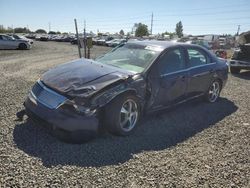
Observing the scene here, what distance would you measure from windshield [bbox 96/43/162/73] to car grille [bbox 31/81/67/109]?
4.48 ft

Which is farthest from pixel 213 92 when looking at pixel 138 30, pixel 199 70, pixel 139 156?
pixel 138 30

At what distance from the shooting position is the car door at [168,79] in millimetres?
4926

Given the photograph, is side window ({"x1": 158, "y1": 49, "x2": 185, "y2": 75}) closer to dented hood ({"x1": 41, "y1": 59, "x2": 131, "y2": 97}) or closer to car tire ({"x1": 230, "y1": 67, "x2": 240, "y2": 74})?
dented hood ({"x1": 41, "y1": 59, "x2": 131, "y2": 97})

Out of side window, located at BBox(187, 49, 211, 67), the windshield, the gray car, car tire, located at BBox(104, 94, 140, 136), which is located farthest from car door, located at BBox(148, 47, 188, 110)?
the gray car

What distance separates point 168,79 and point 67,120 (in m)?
2.10

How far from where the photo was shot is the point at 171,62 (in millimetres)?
5375

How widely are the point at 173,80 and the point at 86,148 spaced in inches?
84.5

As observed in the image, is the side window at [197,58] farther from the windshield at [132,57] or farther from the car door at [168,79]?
the windshield at [132,57]

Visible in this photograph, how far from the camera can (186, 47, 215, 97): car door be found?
586cm

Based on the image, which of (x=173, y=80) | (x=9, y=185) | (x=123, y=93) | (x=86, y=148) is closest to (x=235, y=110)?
(x=173, y=80)

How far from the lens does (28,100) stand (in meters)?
4.48

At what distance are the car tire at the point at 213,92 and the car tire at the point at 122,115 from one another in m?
2.70

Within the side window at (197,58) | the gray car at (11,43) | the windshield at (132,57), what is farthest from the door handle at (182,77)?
the gray car at (11,43)

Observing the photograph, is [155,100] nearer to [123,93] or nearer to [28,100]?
[123,93]
